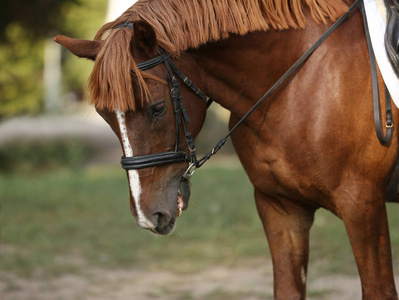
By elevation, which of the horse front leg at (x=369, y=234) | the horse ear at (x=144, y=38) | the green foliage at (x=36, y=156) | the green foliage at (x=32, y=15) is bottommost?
the horse front leg at (x=369, y=234)

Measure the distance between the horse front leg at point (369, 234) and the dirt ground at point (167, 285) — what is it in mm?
2046

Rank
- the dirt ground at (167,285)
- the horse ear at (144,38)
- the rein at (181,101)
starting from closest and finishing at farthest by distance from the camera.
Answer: the horse ear at (144,38) < the rein at (181,101) < the dirt ground at (167,285)

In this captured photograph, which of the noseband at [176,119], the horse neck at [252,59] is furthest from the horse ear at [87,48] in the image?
the horse neck at [252,59]

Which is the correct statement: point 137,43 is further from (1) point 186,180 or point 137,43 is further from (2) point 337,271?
(2) point 337,271

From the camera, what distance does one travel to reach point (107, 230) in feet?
23.4

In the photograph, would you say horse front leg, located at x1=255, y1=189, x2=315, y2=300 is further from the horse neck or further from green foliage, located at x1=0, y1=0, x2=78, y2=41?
green foliage, located at x1=0, y1=0, x2=78, y2=41

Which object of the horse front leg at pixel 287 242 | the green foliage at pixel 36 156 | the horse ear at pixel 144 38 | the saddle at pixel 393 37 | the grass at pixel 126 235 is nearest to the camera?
the horse ear at pixel 144 38

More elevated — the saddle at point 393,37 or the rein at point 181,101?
the saddle at point 393,37

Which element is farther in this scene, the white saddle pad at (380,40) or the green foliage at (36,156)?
the green foliage at (36,156)

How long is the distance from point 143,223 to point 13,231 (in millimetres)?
4768

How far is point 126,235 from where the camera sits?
689cm

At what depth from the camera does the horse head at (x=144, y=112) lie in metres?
2.49

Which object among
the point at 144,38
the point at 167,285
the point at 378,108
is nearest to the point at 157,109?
the point at 144,38

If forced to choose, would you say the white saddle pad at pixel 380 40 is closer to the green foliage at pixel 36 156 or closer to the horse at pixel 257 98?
the horse at pixel 257 98
